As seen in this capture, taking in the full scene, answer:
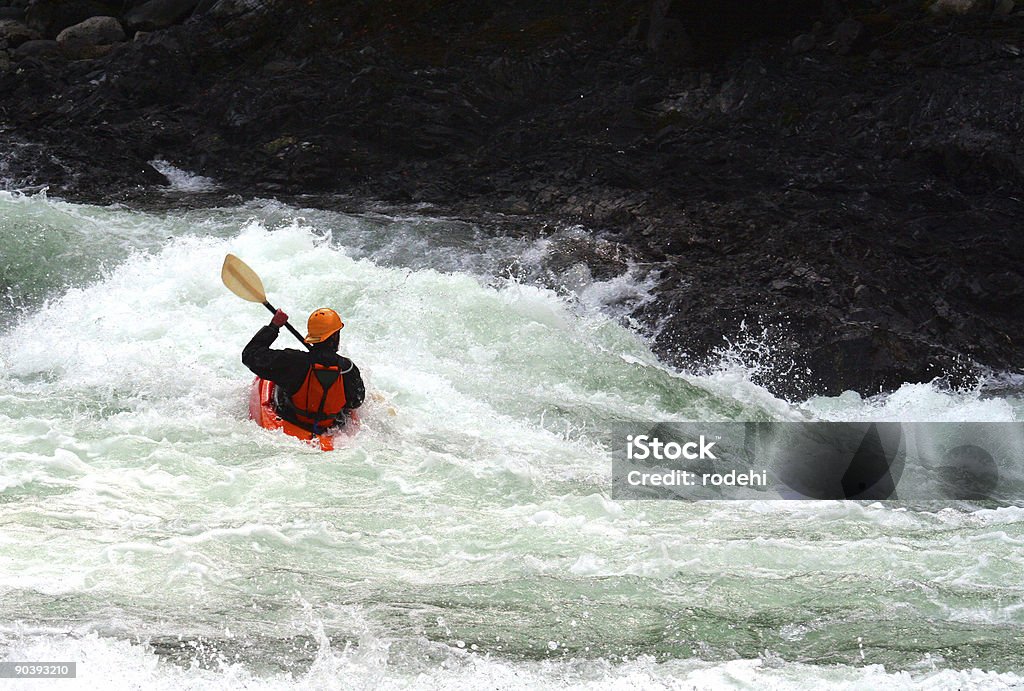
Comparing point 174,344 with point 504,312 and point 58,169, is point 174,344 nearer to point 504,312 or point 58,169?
point 504,312

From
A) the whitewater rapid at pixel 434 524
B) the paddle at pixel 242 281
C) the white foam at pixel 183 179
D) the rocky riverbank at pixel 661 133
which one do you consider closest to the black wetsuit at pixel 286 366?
the whitewater rapid at pixel 434 524

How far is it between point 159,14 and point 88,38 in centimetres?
87

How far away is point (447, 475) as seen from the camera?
583cm

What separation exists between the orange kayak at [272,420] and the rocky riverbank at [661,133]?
2742 millimetres

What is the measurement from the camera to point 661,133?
1055 centimetres

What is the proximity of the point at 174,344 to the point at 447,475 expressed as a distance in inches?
102

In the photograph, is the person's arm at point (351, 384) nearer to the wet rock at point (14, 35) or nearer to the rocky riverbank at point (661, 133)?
the rocky riverbank at point (661, 133)

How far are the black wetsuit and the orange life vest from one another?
0.03m

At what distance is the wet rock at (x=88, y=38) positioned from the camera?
13.1 meters

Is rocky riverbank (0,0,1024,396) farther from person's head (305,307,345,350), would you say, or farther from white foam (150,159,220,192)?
person's head (305,307,345,350)

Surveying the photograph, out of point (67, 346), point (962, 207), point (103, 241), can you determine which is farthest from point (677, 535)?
point (103, 241)

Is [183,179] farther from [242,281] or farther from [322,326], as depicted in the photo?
[322,326]

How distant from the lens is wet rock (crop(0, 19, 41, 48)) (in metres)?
13.4

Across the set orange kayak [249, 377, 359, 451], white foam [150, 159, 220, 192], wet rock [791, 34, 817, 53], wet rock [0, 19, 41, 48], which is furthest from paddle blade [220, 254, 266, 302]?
wet rock [0, 19, 41, 48]
